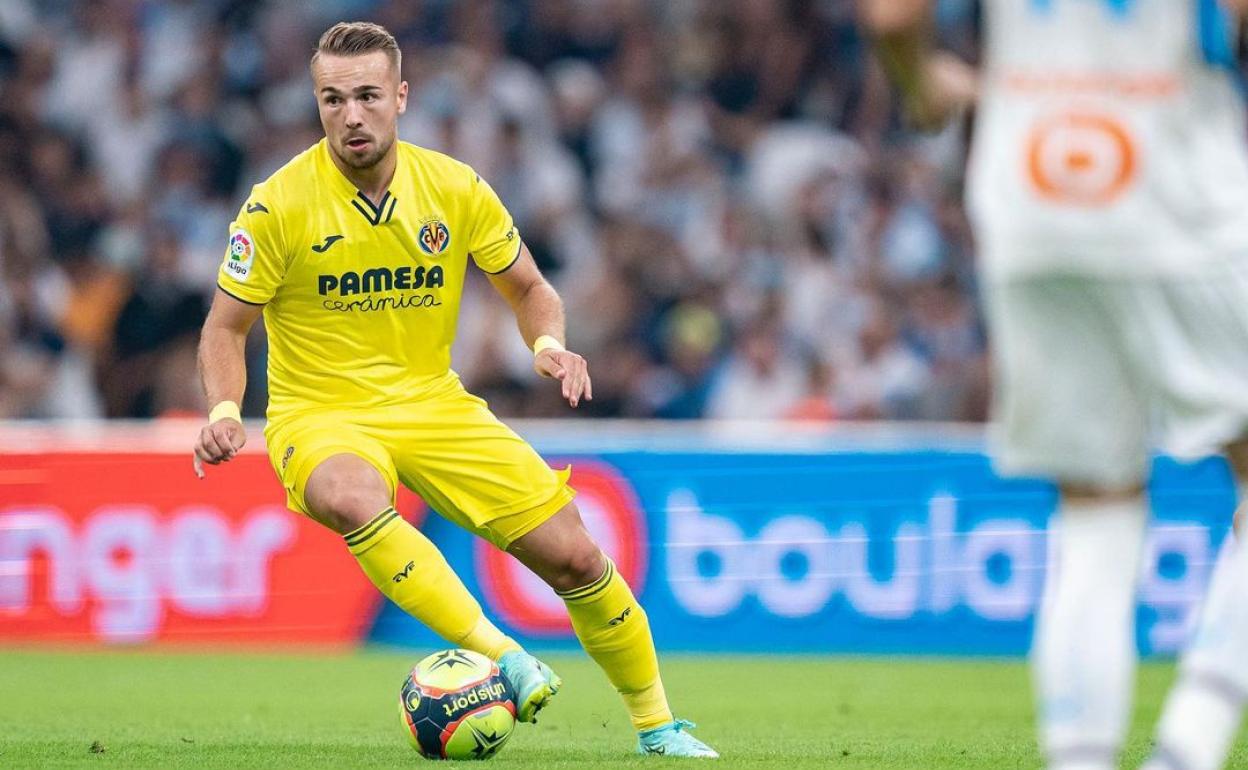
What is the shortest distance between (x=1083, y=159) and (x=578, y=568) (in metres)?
2.87

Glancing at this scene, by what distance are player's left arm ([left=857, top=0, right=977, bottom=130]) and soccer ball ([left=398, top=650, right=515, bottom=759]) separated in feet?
9.04

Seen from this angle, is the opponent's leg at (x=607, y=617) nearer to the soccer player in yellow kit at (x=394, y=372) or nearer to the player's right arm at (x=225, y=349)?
the soccer player in yellow kit at (x=394, y=372)

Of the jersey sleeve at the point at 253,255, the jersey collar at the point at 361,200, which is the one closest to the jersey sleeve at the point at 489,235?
the jersey collar at the point at 361,200

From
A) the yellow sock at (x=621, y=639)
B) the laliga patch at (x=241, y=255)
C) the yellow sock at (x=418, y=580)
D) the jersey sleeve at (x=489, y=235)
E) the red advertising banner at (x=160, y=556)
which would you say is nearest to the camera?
the yellow sock at (x=418, y=580)

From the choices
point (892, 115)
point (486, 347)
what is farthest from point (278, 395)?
point (892, 115)

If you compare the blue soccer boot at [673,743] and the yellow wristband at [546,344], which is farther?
the yellow wristband at [546,344]

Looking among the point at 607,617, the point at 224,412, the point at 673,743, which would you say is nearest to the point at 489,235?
the point at 224,412

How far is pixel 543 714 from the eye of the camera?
8469 millimetres

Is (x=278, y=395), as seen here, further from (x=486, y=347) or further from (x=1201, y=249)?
(x=486, y=347)

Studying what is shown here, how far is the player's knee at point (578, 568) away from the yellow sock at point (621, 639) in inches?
0.9

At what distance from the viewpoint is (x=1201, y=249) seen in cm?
376

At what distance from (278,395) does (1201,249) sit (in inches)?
147

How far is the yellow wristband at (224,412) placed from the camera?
6.18 metres

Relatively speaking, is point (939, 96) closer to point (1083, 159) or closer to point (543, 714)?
point (1083, 159)
